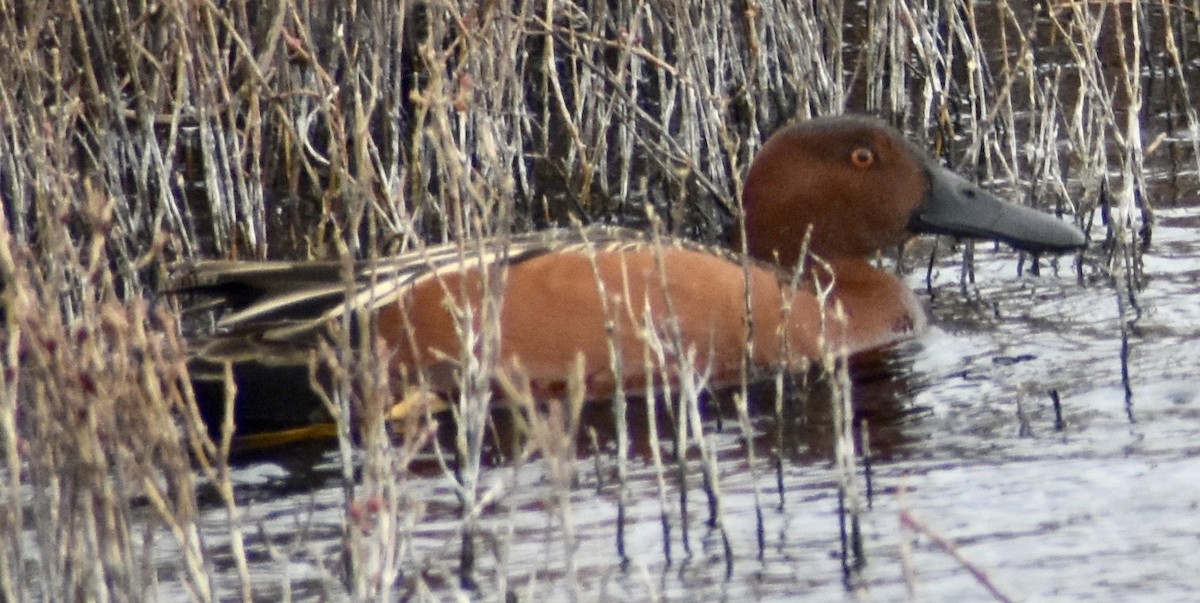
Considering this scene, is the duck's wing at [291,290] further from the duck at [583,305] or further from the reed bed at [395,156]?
the reed bed at [395,156]

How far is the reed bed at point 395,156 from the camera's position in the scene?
12.7 ft

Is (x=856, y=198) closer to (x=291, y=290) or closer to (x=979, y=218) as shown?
(x=979, y=218)

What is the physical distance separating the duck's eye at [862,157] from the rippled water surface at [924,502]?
658 millimetres

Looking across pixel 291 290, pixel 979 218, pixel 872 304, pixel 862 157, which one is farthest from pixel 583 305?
pixel 979 218

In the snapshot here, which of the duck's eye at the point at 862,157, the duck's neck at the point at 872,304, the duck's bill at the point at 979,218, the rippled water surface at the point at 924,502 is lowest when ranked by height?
the rippled water surface at the point at 924,502

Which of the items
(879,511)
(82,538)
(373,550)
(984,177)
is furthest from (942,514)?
(984,177)

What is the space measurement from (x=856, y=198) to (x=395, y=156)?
1.55 m

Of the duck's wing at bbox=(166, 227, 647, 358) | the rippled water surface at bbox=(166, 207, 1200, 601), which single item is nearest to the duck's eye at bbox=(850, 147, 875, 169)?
the rippled water surface at bbox=(166, 207, 1200, 601)

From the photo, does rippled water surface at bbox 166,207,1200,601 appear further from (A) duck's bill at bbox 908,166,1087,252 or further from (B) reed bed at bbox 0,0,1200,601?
(A) duck's bill at bbox 908,166,1087,252

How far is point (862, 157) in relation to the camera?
7.26 metres

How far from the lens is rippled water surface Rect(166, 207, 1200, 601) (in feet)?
15.3

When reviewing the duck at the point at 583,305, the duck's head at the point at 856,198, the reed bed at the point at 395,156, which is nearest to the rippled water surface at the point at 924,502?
the reed bed at the point at 395,156

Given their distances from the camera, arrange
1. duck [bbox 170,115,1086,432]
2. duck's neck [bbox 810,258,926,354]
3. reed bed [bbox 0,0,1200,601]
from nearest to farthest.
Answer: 1. reed bed [bbox 0,0,1200,601]
2. duck [bbox 170,115,1086,432]
3. duck's neck [bbox 810,258,926,354]

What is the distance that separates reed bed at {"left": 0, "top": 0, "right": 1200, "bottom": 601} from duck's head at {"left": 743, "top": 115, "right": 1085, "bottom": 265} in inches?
7.4
